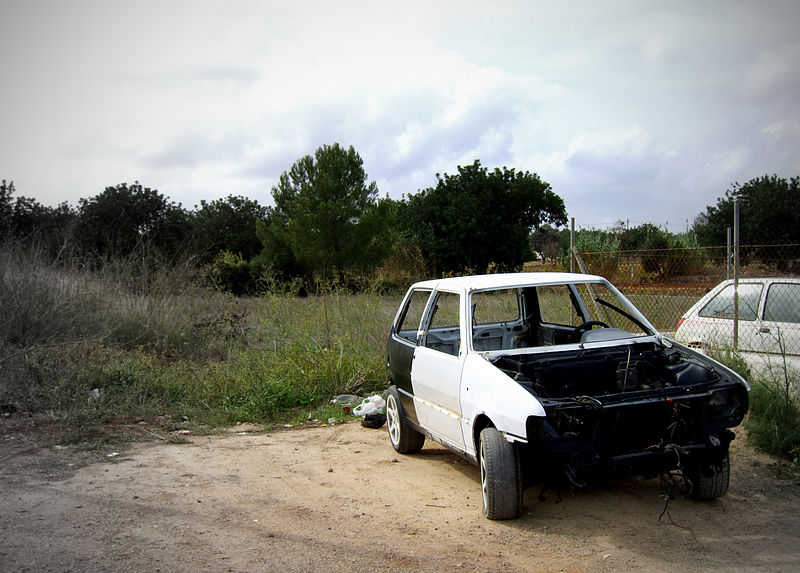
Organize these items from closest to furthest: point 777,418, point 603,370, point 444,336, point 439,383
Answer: point 603,370 → point 439,383 → point 777,418 → point 444,336

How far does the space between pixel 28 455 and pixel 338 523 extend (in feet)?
12.6

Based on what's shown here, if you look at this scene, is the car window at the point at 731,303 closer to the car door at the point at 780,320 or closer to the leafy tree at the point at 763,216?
the car door at the point at 780,320

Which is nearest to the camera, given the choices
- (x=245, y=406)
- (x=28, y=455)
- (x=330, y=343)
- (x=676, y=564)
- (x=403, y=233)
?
(x=676, y=564)

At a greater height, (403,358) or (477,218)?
(477,218)

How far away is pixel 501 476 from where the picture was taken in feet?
14.7

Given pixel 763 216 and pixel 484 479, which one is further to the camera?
→ pixel 763 216

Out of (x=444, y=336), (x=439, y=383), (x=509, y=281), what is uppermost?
(x=509, y=281)

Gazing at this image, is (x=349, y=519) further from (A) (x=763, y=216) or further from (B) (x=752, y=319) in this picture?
(A) (x=763, y=216)

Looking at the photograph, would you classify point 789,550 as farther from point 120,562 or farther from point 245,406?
point 245,406

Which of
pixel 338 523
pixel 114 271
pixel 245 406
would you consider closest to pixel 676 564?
pixel 338 523

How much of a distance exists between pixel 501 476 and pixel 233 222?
3943 centimetres

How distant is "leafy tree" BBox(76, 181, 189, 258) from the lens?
29703mm

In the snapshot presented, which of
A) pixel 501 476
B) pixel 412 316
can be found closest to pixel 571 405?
pixel 501 476

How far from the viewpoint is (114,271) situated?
14.2m
